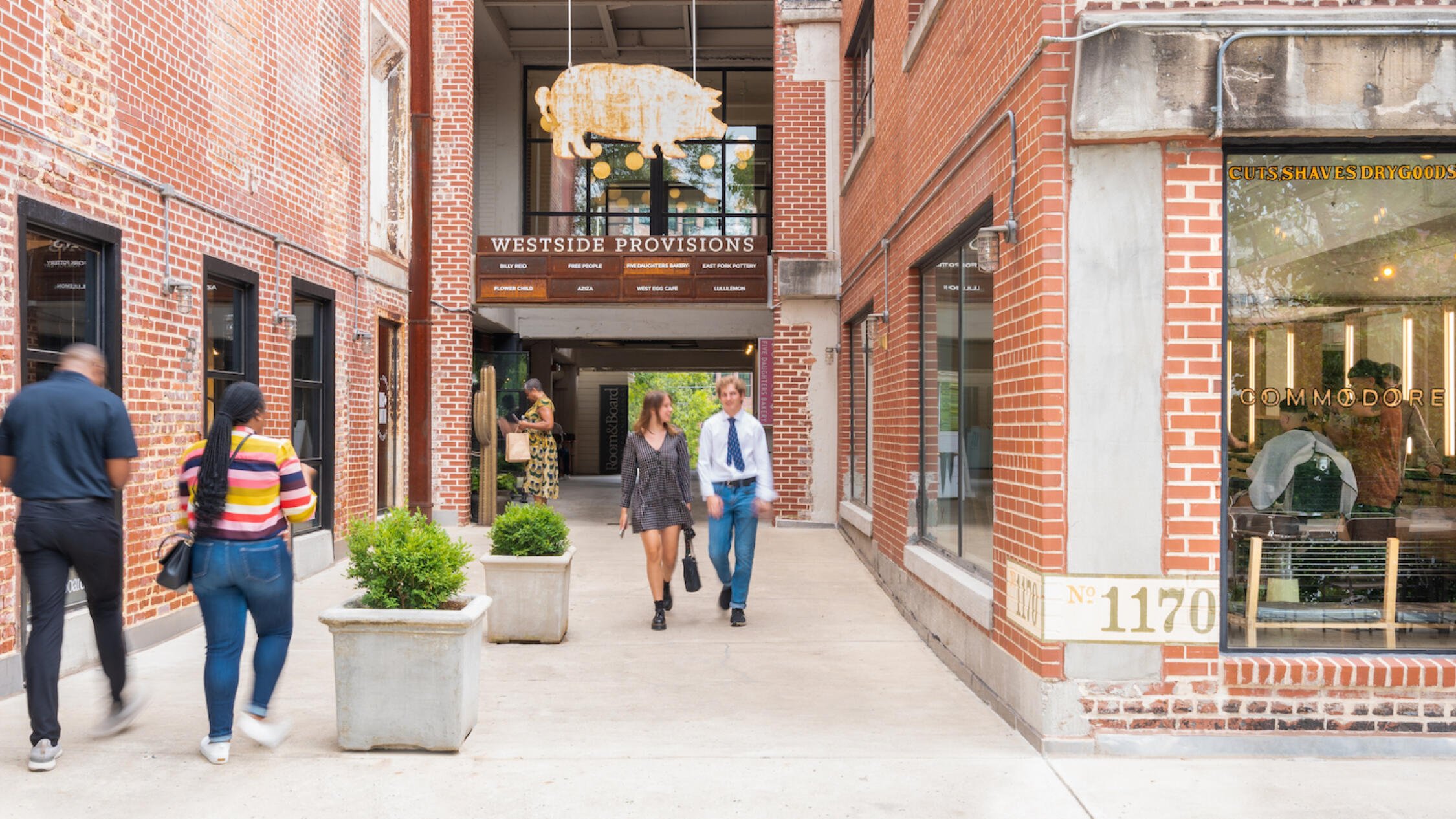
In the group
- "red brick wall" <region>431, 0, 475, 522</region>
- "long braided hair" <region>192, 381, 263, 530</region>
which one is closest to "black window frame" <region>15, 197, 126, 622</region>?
"long braided hair" <region>192, 381, 263, 530</region>

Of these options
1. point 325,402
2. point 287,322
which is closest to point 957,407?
point 287,322

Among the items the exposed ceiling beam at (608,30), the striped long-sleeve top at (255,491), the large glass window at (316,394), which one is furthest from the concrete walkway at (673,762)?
the exposed ceiling beam at (608,30)

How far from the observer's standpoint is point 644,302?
1664cm

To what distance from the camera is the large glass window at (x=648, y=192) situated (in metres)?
21.4

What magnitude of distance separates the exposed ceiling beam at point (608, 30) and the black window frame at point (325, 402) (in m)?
9.23

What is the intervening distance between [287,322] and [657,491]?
4062mm

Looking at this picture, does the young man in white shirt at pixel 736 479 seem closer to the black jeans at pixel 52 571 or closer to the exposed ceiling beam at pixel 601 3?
the black jeans at pixel 52 571

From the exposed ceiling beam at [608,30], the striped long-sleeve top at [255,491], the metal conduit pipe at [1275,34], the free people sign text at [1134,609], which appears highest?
the exposed ceiling beam at [608,30]

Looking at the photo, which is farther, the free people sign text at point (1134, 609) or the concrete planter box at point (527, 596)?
the concrete planter box at point (527, 596)

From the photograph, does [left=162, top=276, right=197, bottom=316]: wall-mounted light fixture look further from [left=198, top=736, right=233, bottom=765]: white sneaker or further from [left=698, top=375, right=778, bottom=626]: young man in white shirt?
[left=198, top=736, right=233, bottom=765]: white sneaker

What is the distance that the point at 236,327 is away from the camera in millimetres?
9312

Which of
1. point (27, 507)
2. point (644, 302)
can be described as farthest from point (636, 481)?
point (644, 302)

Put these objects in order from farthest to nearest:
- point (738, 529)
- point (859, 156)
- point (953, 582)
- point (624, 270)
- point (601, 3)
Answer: point (601, 3) → point (624, 270) → point (859, 156) → point (738, 529) → point (953, 582)

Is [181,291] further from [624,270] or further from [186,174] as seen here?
[624,270]
